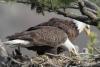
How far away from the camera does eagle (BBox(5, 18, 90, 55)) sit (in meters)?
6.48

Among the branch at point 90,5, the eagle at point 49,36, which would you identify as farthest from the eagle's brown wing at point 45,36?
the branch at point 90,5

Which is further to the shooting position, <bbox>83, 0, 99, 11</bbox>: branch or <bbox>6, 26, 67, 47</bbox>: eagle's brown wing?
<bbox>6, 26, 67, 47</bbox>: eagle's brown wing

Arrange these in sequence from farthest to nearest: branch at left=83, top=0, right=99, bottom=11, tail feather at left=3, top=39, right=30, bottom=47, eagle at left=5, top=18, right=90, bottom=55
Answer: eagle at left=5, top=18, right=90, bottom=55 → tail feather at left=3, top=39, right=30, bottom=47 → branch at left=83, top=0, right=99, bottom=11

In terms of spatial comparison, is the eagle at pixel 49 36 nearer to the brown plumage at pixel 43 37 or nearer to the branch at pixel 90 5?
the brown plumage at pixel 43 37

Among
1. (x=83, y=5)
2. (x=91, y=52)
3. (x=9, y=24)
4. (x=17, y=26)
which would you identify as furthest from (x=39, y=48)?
(x=9, y=24)

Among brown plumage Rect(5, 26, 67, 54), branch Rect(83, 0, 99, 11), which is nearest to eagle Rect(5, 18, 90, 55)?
brown plumage Rect(5, 26, 67, 54)

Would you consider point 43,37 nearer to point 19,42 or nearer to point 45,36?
point 45,36

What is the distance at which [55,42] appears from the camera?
262 inches

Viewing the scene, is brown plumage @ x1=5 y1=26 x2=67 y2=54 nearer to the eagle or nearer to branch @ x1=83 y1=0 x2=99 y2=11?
the eagle

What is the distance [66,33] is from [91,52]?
1092mm

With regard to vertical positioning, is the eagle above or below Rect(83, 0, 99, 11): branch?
below

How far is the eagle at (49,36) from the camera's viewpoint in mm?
6484

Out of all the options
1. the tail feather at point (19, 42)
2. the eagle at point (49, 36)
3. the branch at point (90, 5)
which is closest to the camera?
the branch at point (90, 5)

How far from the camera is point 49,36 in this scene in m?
6.62
